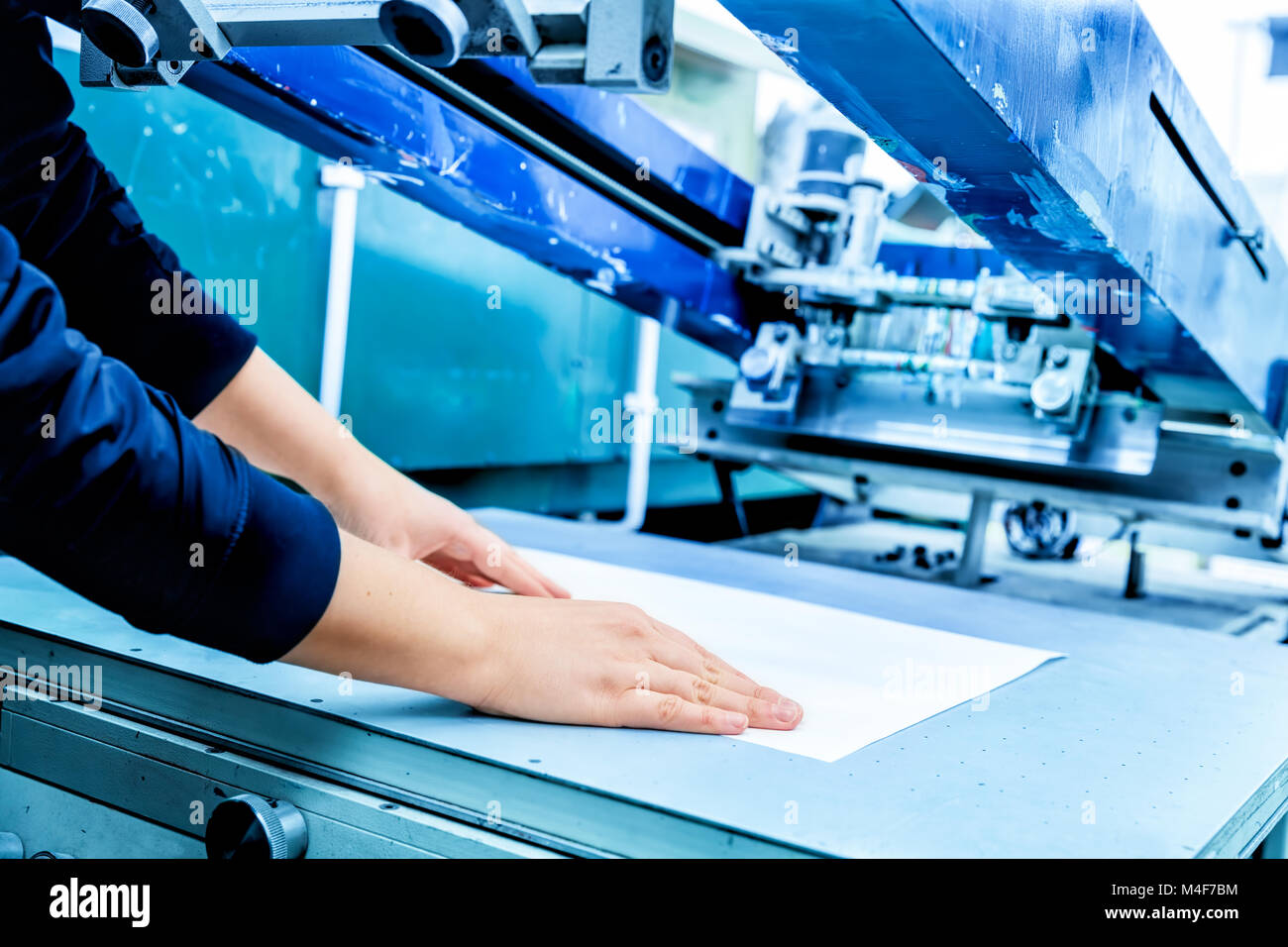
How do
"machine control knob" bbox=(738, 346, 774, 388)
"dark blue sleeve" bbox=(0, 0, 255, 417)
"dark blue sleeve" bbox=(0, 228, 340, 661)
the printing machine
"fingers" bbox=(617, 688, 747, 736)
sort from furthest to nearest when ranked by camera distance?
"machine control knob" bbox=(738, 346, 774, 388)
"dark blue sleeve" bbox=(0, 0, 255, 417)
"fingers" bbox=(617, 688, 747, 736)
the printing machine
"dark blue sleeve" bbox=(0, 228, 340, 661)

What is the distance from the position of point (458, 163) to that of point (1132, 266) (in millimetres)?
771

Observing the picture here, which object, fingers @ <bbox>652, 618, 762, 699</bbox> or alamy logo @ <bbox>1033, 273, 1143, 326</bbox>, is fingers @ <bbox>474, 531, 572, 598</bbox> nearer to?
fingers @ <bbox>652, 618, 762, 699</bbox>

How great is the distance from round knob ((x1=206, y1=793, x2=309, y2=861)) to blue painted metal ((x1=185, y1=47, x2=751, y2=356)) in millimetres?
735

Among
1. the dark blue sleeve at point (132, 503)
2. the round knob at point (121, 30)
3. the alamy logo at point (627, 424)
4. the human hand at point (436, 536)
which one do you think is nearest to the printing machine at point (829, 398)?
the round knob at point (121, 30)

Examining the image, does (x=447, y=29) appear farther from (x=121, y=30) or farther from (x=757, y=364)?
(x=757, y=364)

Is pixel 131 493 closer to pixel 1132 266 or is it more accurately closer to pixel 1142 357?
pixel 1132 266

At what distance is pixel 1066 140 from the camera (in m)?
0.91

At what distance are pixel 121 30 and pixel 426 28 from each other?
0.79ft

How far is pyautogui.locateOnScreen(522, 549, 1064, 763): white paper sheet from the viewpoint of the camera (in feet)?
2.84

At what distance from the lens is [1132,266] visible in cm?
108

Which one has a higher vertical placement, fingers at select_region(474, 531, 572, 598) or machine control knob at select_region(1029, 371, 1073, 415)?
machine control knob at select_region(1029, 371, 1073, 415)

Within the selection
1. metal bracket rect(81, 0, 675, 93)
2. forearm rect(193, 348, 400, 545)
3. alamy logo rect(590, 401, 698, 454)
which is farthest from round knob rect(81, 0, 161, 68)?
alamy logo rect(590, 401, 698, 454)
